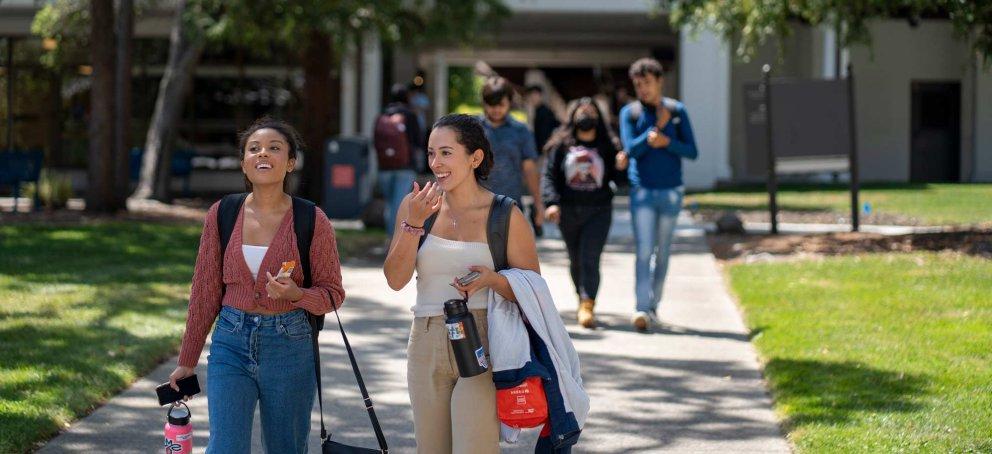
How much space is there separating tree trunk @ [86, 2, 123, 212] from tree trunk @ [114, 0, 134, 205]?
436 mm

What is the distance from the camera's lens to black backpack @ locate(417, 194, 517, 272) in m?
4.50

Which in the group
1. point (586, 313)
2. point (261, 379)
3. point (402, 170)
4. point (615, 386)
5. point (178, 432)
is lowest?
point (615, 386)

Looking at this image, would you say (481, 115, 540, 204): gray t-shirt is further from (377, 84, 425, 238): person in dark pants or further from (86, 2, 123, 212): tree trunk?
(86, 2, 123, 212): tree trunk

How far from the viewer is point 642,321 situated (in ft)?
31.0

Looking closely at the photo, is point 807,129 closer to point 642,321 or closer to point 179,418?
point 642,321

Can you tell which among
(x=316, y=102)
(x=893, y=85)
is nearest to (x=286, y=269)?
→ (x=316, y=102)

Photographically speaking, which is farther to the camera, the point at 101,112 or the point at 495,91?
the point at 101,112

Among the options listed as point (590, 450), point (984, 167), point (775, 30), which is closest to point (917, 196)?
point (984, 167)

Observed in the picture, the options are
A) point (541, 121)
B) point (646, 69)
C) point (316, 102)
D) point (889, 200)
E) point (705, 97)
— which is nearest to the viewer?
point (646, 69)

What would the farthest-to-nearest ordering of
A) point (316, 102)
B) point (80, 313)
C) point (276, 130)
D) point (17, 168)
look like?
1. point (316, 102)
2. point (17, 168)
3. point (80, 313)
4. point (276, 130)

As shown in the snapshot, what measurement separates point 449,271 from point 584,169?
4765 millimetres

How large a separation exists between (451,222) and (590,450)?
2.12 m

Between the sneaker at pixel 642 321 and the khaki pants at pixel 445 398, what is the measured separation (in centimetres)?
507

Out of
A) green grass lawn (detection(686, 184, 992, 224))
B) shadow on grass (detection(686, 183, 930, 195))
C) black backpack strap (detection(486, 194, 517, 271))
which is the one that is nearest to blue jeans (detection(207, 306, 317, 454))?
black backpack strap (detection(486, 194, 517, 271))
